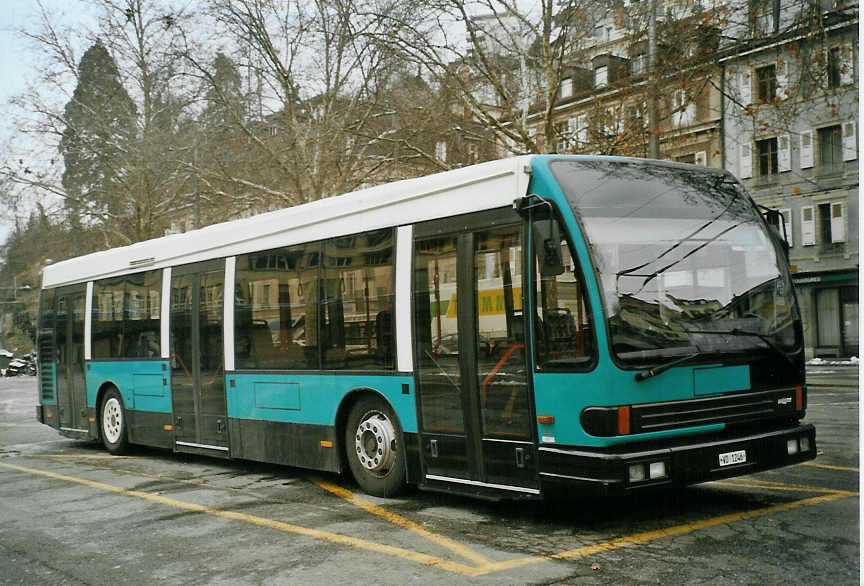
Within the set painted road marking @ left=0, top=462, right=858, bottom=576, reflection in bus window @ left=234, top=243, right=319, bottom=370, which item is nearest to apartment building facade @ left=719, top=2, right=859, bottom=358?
reflection in bus window @ left=234, top=243, right=319, bottom=370

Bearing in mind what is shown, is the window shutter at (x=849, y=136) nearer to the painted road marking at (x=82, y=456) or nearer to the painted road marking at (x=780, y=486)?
the painted road marking at (x=82, y=456)

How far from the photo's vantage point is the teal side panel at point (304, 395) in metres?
9.02

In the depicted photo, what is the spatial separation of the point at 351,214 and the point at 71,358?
809cm

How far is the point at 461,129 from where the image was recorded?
94.0 feet

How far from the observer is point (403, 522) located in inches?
321

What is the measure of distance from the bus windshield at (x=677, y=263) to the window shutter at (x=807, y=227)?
38542 millimetres

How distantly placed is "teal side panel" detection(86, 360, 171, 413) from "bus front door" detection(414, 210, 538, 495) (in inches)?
225

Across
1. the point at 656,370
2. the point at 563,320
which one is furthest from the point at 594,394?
the point at 563,320

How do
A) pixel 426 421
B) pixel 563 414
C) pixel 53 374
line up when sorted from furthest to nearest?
pixel 53 374, pixel 426 421, pixel 563 414

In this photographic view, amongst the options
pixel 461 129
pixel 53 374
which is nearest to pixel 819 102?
pixel 461 129

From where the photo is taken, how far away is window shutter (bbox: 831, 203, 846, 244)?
43375 mm

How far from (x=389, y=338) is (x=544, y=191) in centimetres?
223

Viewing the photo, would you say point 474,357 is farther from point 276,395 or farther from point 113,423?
point 113,423

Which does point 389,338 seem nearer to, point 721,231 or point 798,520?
point 721,231
